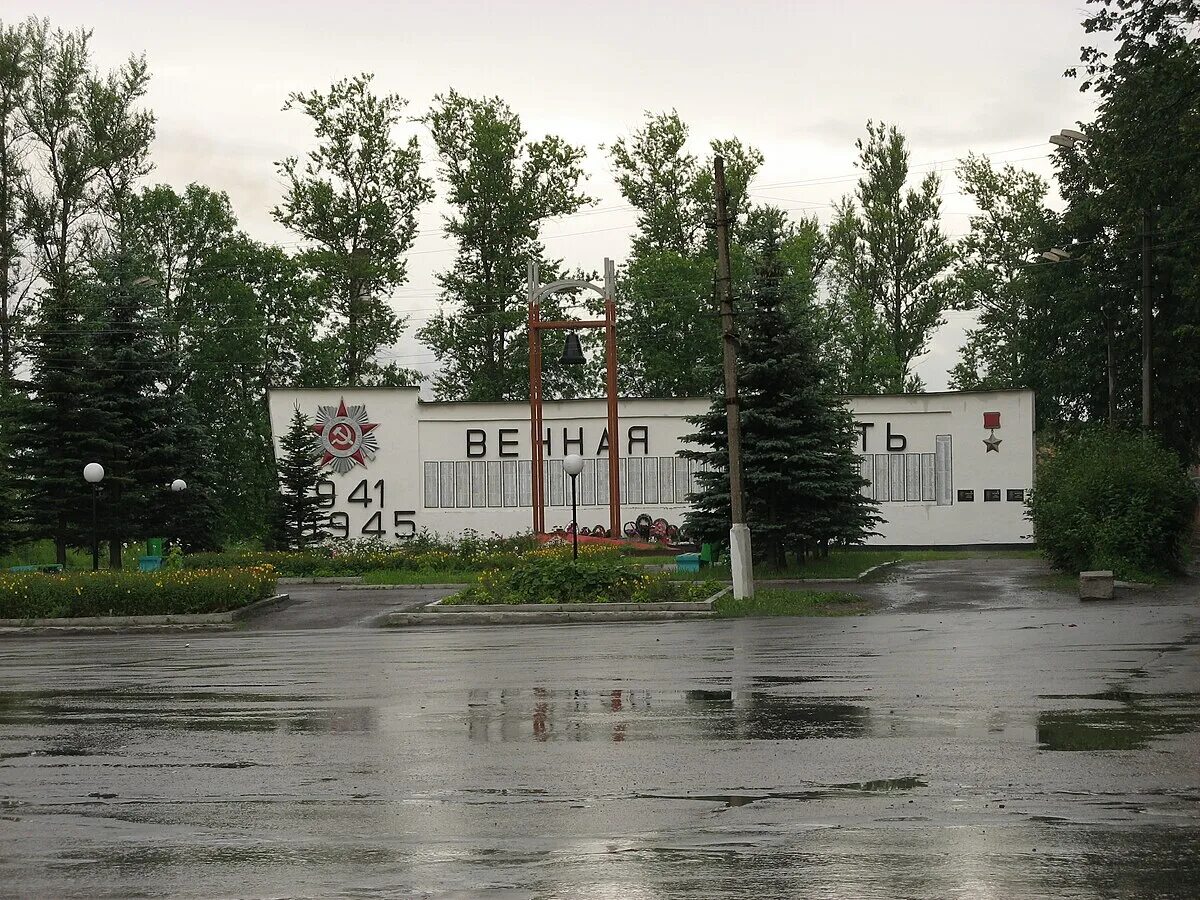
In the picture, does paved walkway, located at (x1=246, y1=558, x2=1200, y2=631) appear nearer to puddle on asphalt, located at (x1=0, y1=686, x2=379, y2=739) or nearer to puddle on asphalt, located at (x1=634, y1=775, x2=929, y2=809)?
puddle on asphalt, located at (x1=0, y1=686, x2=379, y2=739)

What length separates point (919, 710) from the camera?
40.9ft

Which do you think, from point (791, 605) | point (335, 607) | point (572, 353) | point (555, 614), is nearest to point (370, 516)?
point (572, 353)

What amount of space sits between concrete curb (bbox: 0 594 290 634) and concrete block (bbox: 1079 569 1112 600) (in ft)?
52.6

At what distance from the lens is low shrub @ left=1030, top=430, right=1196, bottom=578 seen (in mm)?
30438

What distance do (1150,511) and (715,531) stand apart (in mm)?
9627

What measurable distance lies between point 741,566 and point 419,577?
36.1 ft

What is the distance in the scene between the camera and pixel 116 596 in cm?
2753

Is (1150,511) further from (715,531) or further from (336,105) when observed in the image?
(336,105)

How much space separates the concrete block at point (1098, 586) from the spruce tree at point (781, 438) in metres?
7.52

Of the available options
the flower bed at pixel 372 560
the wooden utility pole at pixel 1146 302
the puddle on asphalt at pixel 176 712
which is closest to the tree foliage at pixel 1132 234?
the wooden utility pole at pixel 1146 302

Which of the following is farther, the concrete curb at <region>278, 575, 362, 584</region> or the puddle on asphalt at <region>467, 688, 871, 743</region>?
the concrete curb at <region>278, 575, 362, 584</region>

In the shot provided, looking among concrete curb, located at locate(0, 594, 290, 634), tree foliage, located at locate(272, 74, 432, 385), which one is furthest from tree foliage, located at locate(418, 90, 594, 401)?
concrete curb, located at locate(0, 594, 290, 634)

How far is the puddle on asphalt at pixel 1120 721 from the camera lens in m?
10.7

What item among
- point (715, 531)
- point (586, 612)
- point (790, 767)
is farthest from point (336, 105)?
point (790, 767)
